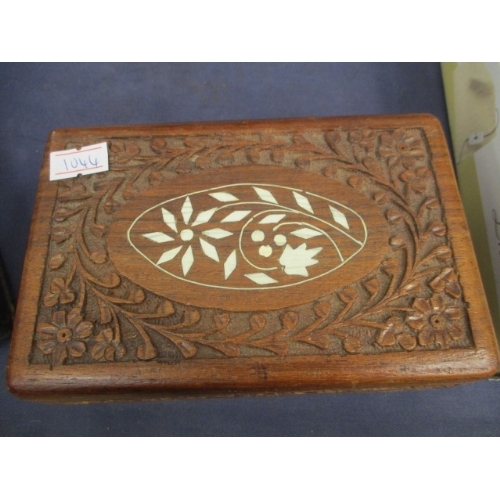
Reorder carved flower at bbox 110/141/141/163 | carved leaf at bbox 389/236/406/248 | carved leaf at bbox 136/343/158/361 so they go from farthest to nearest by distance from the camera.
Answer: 1. carved flower at bbox 110/141/141/163
2. carved leaf at bbox 389/236/406/248
3. carved leaf at bbox 136/343/158/361

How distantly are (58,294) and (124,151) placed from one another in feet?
1.34

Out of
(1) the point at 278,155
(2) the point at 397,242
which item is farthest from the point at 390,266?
(1) the point at 278,155

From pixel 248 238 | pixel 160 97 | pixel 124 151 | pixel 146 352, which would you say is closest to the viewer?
pixel 146 352

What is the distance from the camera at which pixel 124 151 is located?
3.98 feet

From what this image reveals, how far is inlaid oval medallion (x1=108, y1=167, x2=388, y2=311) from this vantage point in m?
1.06

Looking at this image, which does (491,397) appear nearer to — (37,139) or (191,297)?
(191,297)

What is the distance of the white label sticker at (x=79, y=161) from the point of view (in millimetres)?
1188

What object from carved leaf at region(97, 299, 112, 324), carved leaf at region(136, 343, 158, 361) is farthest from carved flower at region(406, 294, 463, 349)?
carved leaf at region(97, 299, 112, 324)

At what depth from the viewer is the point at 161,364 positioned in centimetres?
100

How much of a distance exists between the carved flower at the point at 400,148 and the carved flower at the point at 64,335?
844mm

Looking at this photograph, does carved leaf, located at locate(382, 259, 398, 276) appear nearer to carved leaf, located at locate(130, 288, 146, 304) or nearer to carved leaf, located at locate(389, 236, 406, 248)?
carved leaf, located at locate(389, 236, 406, 248)

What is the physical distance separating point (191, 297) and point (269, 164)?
0.40 metres

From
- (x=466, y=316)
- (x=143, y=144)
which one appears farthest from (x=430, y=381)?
(x=143, y=144)

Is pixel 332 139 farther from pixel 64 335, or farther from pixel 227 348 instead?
pixel 64 335
